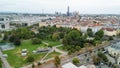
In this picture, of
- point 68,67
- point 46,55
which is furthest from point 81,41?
point 68,67

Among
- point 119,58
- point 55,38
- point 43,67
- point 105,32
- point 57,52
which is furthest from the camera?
point 105,32

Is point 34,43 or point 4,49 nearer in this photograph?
point 4,49

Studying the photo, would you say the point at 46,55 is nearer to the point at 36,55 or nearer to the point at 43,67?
the point at 36,55

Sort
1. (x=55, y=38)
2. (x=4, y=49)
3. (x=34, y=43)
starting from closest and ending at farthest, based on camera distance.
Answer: (x=4, y=49) < (x=34, y=43) < (x=55, y=38)

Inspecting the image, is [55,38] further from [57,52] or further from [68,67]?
[68,67]

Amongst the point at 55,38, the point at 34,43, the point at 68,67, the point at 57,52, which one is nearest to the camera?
the point at 68,67

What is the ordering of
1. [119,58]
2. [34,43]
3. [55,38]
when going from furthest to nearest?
[55,38] < [34,43] < [119,58]

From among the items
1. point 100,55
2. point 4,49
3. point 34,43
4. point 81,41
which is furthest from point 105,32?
point 4,49

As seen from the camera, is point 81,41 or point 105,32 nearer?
point 81,41
